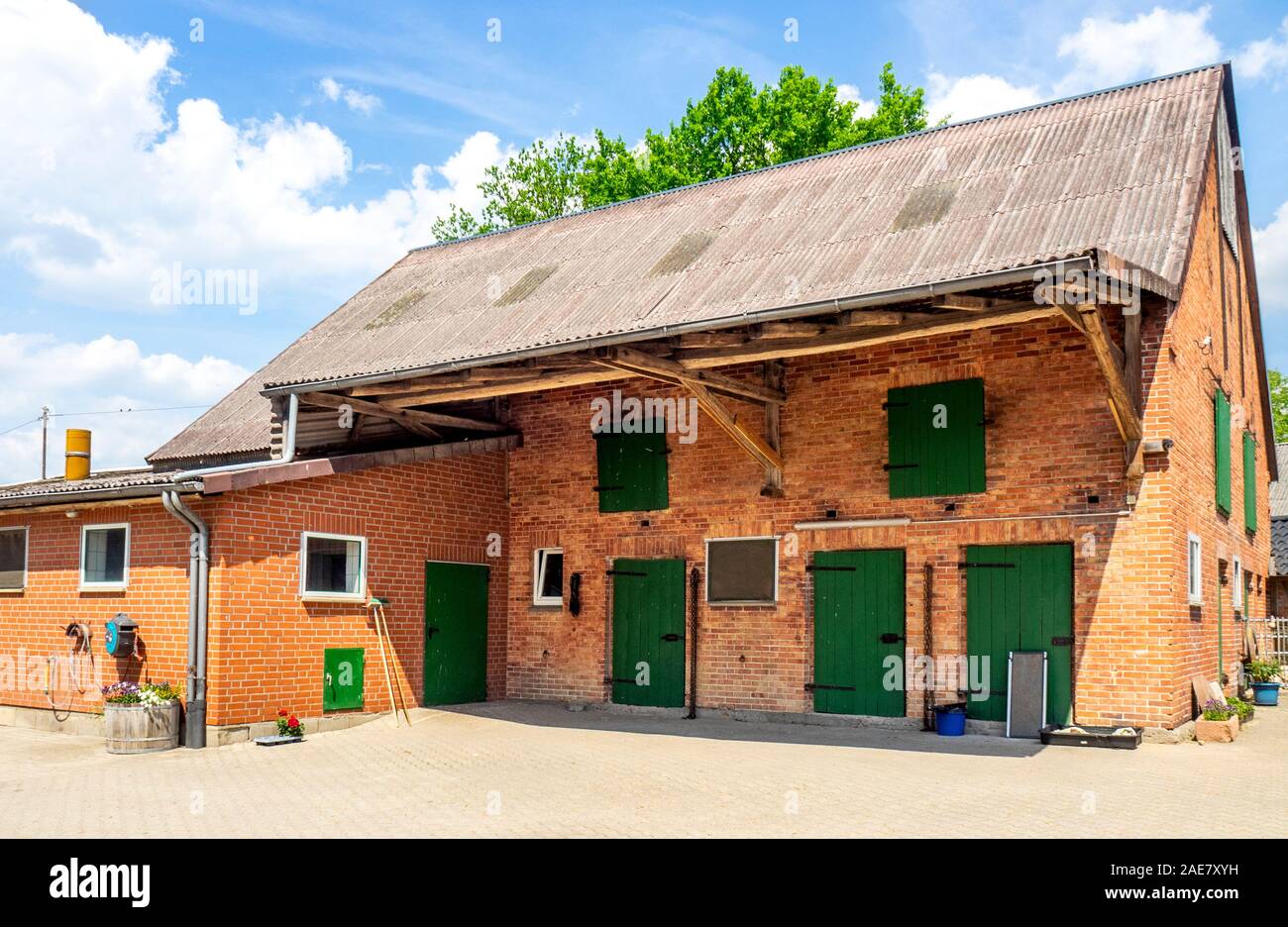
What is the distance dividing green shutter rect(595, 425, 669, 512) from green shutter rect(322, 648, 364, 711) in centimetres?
351

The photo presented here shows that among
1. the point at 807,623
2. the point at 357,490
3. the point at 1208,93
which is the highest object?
the point at 1208,93

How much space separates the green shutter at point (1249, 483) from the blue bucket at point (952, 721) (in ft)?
23.8

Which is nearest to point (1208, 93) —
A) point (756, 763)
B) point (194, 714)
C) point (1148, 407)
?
point (1148, 407)

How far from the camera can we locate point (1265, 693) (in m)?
14.0

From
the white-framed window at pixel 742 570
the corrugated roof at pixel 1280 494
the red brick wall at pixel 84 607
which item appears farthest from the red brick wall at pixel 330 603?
the corrugated roof at pixel 1280 494

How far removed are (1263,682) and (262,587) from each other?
39.4ft

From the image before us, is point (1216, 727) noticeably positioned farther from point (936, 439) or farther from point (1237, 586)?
point (1237, 586)

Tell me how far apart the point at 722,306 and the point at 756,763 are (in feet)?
14.1

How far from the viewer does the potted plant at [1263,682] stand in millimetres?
13984

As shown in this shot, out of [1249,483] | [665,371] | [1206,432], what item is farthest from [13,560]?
[1249,483]

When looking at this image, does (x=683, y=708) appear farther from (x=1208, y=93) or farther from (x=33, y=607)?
(x=1208, y=93)

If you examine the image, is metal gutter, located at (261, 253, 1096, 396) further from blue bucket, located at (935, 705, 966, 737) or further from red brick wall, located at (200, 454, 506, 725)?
blue bucket, located at (935, 705, 966, 737)

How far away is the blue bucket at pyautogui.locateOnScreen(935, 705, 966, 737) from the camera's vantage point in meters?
11.2

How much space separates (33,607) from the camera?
13.0 m
